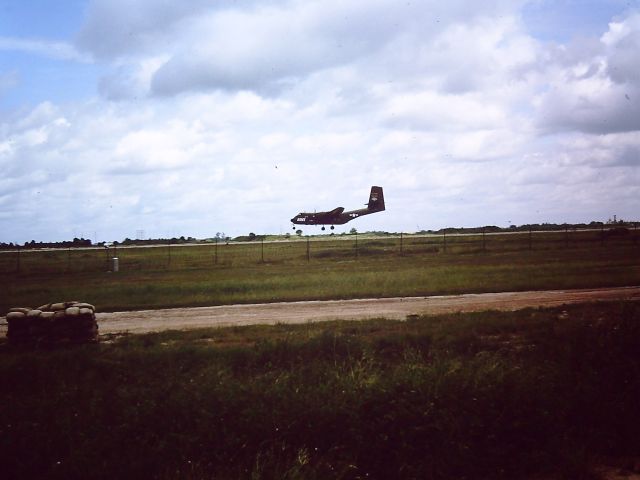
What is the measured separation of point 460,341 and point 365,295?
11985 mm

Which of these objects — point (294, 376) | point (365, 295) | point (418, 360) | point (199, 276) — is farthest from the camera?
point (199, 276)

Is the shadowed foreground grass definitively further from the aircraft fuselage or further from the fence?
the aircraft fuselage

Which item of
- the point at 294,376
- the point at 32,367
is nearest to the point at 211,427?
the point at 294,376

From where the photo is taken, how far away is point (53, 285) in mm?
34469

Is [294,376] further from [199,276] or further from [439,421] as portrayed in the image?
[199,276]

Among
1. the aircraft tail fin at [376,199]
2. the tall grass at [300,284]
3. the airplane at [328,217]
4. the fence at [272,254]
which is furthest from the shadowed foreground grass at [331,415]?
the aircraft tail fin at [376,199]

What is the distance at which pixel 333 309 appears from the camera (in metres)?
21.8

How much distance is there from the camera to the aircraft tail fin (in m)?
95.1

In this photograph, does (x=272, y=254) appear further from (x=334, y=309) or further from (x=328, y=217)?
(x=334, y=309)

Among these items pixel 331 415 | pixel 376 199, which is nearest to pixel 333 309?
pixel 331 415

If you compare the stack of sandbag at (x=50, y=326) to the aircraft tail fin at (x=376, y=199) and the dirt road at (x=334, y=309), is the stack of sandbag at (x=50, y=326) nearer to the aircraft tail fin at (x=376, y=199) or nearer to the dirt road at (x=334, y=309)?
the dirt road at (x=334, y=309)

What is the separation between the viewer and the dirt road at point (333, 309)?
64.0 ft

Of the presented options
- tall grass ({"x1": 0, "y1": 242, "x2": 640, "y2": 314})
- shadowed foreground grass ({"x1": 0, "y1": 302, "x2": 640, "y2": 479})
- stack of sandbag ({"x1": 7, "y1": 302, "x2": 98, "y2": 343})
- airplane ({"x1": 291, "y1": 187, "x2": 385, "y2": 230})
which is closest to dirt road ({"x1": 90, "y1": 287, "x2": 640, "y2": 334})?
tall grass ({"x1": 0, "y1": 242, "x2": 640, "y2": 314})

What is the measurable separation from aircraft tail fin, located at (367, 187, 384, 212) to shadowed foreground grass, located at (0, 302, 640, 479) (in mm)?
82160
